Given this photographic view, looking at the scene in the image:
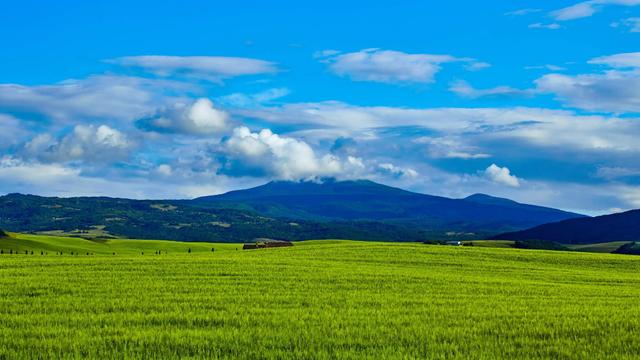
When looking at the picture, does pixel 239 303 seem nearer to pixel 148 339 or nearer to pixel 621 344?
pixel 148 339

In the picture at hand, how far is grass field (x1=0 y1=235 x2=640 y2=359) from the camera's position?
61.1 feet

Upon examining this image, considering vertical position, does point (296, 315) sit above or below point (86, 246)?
below

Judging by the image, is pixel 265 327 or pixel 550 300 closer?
pixel 265 327

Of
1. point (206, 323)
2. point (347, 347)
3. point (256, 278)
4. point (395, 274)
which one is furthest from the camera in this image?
point (395, 274)

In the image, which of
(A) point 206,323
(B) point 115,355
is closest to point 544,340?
(A) point 206,323

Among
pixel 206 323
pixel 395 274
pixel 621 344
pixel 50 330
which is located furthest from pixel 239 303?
pixel 395 274

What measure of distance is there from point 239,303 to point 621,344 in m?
13.9

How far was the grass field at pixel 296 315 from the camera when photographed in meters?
18.6

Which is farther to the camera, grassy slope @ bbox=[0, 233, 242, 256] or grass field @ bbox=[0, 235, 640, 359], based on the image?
grassy slope @ bbox=[0, 233, 242, 256]

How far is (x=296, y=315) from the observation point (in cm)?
2422

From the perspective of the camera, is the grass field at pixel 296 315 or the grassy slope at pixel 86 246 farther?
the grassy slope at pixel 86 246

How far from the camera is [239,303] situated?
2769 cm

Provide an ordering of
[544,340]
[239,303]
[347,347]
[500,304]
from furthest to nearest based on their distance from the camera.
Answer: [500,304] < [239,303] < [544,340] < [347,347]

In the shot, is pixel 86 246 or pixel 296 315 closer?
pixel 296 315
